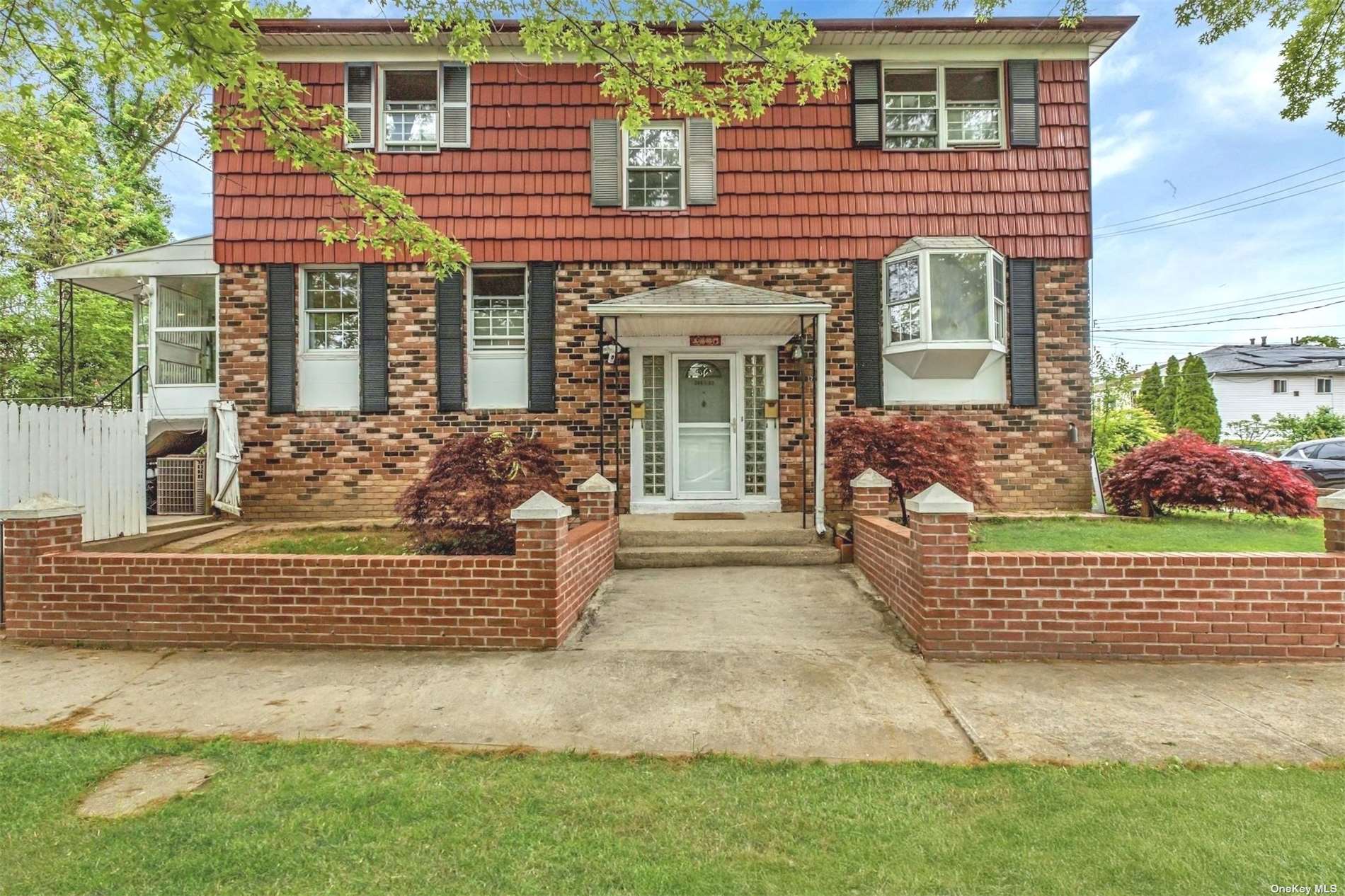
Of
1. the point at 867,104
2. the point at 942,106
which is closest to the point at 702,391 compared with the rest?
the point at 867,104

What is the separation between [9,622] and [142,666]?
4.33 ft

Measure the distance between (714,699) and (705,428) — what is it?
515 cm

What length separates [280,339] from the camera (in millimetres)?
8453

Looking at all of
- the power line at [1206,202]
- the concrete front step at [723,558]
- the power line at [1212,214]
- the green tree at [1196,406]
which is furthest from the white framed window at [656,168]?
the green tree at [1196,406]

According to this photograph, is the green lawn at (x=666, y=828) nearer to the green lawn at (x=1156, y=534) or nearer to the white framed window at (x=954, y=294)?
the green lawn at (x=1156, y=534)

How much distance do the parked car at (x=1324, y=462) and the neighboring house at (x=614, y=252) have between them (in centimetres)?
1034

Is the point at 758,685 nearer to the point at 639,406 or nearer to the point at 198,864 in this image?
the point at 198,864

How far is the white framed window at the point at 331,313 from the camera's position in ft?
28.3

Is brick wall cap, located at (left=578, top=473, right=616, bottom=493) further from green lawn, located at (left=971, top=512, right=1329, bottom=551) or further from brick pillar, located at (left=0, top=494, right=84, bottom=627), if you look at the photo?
brick pillar, located at (left=0, top=494, right=84, bottom=627)

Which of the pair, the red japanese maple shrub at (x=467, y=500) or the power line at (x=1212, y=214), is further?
the power line at (x=1212, y=214)

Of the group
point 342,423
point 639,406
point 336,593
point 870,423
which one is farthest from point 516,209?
point 336,593

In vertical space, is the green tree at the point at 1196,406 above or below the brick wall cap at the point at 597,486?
above

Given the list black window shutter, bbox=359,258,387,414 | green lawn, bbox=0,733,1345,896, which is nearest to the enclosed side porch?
black window shutter, bbox=359,258,387,414

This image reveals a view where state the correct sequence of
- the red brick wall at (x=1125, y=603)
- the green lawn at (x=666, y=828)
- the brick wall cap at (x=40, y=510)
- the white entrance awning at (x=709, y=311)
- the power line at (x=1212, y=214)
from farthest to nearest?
the power line at (x=1212, y=214), the white entrance awning at (x=709, y=311), the brick wall cap at (x=40, y=510), the red brick wall at (x=1125, y=603), the green lawn at (x=666, y=828)
